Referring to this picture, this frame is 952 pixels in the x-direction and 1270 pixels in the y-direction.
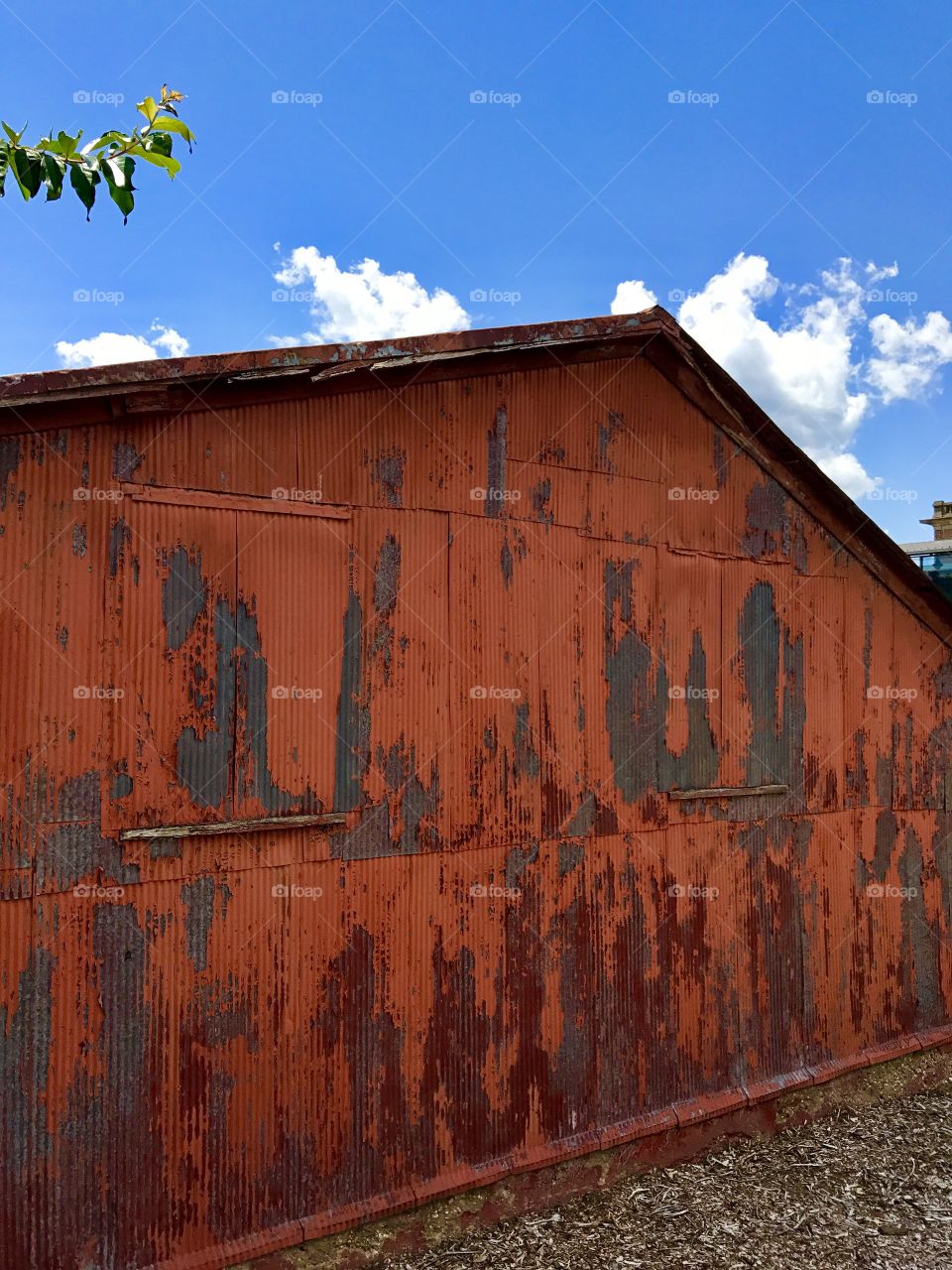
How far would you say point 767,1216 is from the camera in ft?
18.0

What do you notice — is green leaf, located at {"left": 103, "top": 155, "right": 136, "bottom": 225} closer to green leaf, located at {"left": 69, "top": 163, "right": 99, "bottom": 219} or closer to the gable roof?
green leaf, located at {"left": 69, "top": 163, "right": 99, "bottom": 219}

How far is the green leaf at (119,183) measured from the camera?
138 inches

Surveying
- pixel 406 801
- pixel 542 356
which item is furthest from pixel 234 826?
pixel 542 356

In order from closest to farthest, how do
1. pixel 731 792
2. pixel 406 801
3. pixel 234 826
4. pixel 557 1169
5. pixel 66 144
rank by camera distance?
pixel 66 144 < pixel 234 826 < pixel 406 801 < pixel 557 1169 < pixel 731 792

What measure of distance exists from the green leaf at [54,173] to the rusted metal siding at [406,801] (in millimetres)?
954

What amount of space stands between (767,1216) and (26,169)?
679cm

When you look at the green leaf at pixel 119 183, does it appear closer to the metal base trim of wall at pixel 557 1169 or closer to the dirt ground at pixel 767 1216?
the metal base trim of wall at pixel 557 1169

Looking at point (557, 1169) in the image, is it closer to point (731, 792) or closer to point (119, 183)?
point (731, 792)

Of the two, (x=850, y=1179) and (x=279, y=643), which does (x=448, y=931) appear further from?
(x=850, y=1179)

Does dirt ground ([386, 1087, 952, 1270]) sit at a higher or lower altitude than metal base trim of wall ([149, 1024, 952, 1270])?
lower

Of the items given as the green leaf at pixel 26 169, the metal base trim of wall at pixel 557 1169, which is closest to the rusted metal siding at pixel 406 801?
the metal base trim of wall at pixel 557 1169

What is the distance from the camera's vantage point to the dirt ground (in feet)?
16.3

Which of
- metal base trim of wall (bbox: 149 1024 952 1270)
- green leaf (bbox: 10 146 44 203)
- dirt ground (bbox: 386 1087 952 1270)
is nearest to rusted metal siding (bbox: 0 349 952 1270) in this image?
metal base trim of wall (bbox: 149 1024 952 1270)

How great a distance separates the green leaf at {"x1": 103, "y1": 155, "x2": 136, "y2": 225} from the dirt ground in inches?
207
